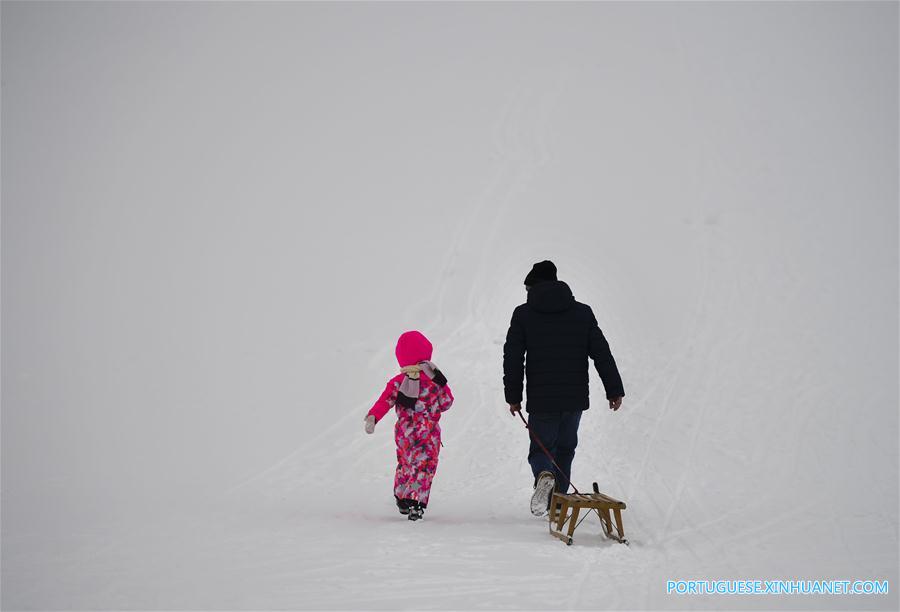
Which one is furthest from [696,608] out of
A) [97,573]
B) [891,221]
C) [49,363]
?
[891,221]

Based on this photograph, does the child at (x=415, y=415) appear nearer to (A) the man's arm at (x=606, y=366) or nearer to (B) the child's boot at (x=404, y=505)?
(B) the child's boot at (x=404, y=505)

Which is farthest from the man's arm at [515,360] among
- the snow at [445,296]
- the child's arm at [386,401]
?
the snow at [445,296]

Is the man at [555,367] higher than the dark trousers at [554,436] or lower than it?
higher

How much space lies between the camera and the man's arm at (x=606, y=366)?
6.27 m

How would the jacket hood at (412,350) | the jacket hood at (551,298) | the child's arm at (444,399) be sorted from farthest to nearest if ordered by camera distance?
the child's arm at (444,399) → the jacket hood at (412,350) → the jacket hood at (551,298)

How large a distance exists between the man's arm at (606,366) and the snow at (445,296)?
100cm

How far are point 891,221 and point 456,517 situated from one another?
54.9 feet

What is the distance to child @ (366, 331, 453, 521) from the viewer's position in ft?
21.1

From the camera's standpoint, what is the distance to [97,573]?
4.66m

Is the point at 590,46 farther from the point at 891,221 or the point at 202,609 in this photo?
the point at 202,609

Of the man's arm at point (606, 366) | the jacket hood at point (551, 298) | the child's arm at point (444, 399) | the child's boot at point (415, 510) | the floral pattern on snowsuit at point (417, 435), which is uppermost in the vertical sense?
the jacket hood at point (551, 298)

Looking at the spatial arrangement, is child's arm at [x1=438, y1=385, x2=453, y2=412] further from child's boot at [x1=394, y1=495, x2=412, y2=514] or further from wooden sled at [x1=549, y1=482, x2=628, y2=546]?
wooden sled at [x1=549, y1=482, x2=628, y2=546]

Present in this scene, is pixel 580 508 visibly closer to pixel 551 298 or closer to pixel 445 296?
pixel 551 298

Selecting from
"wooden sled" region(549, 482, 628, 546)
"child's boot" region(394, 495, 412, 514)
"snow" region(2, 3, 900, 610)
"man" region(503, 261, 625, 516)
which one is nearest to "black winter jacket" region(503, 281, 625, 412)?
"man" region(503, 261, 625, 516)
